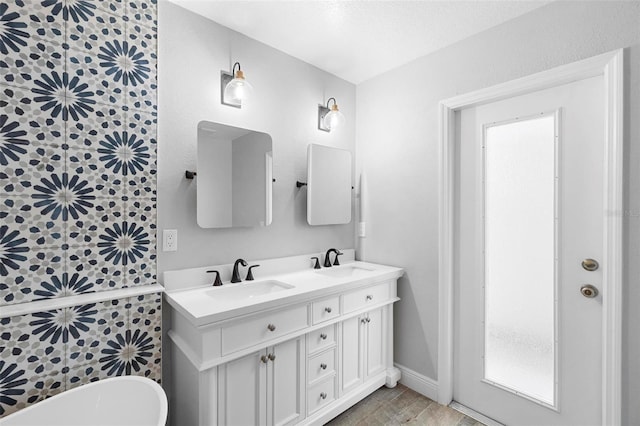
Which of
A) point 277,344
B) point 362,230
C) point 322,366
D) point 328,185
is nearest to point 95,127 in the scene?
point 277,344

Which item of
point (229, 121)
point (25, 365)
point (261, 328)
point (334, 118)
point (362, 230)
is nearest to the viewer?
point (25, 365)

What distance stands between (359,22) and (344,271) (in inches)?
68.5

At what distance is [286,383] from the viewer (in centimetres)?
165

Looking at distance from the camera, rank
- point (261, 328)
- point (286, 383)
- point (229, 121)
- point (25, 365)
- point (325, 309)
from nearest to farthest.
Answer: point (25, 365)
point (261, 328)
point (286, 383)
point (325, 309)
point (229, 121)

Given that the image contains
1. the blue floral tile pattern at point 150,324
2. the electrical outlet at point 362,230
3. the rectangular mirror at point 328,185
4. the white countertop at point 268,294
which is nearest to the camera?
the white countertop at point 268,294

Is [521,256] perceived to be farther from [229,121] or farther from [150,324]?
[150,324]

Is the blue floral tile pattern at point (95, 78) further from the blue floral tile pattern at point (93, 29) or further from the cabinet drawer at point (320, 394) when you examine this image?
the cabinet drawer at point (320, 394)

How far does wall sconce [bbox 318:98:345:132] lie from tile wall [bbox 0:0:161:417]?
1.21m

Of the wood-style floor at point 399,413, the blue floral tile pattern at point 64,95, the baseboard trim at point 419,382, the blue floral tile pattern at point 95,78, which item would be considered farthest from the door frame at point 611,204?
the blue floral tile pattern at point 64,95

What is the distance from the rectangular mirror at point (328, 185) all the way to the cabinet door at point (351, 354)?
2.59 feet

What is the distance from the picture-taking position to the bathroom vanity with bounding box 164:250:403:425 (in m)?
1.40

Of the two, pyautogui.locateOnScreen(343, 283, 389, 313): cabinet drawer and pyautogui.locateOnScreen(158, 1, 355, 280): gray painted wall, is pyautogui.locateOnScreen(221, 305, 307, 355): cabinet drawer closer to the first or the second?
pyautogui.locateOnScreen(343, 283, 389, 313): cabinet drawer

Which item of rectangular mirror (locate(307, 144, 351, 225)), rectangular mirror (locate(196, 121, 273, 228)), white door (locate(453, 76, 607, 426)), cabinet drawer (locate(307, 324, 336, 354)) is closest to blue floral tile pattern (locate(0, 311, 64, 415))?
rectangular mirror (locate(196, 121, 273, 228))

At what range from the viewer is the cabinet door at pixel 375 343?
84.5 inches
